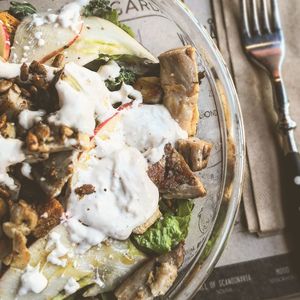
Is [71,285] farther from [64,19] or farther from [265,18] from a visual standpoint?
[265,18]

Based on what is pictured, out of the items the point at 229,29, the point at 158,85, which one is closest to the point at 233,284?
the point at 158,85

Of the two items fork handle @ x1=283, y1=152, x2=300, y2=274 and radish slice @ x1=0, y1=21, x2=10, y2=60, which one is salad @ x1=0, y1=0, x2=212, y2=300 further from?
fork handle @ x1=283, y1=152, x2=300, y2=274

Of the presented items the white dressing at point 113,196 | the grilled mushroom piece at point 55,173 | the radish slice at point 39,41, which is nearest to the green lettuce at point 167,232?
the white dressing at point 113,196

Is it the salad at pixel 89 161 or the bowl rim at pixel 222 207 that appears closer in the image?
the salad at pixel 89 161

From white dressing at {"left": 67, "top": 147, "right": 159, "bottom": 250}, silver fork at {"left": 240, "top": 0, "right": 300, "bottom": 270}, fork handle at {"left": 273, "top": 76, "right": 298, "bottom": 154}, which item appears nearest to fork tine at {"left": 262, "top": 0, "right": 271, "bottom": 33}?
silver fork at {"left": 240, "top": 0, "right": 300, "bottom": 270}

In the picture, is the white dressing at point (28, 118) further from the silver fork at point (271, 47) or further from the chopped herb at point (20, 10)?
the silver fork at point (271, 47)

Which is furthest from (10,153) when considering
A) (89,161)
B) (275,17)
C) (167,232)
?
(275,17)
